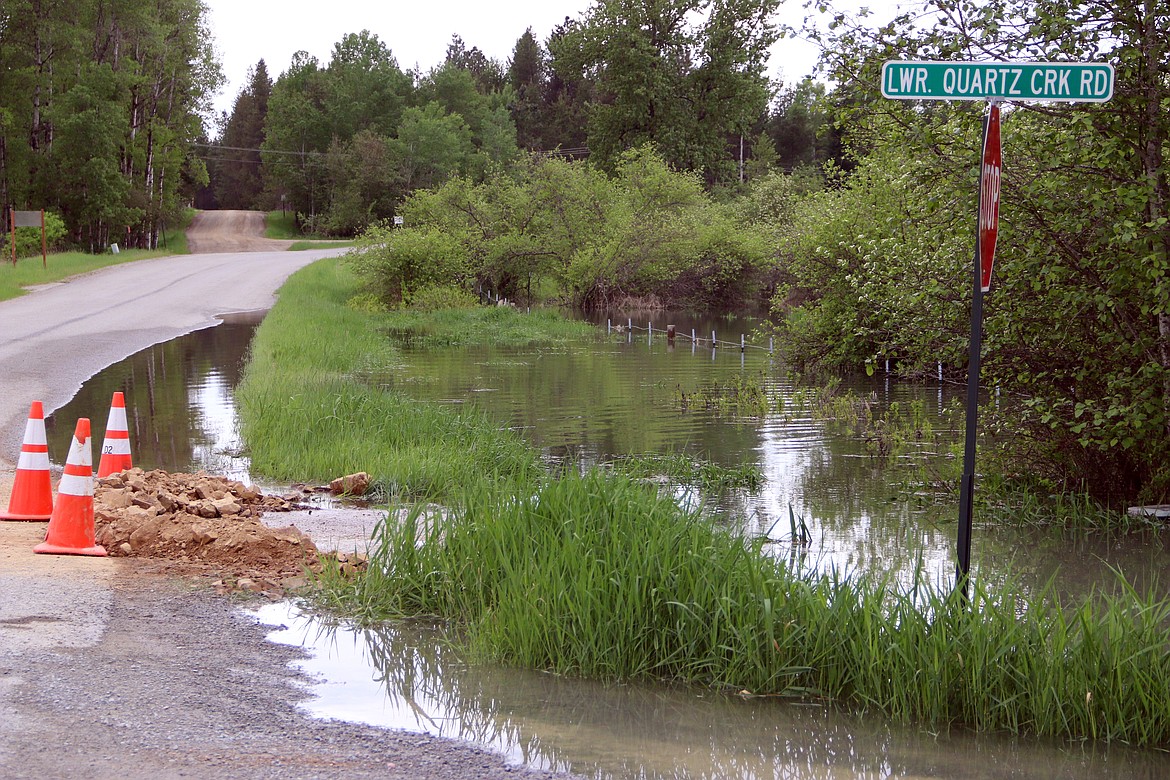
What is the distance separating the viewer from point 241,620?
6426mm

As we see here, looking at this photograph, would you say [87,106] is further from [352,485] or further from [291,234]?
[352,485]

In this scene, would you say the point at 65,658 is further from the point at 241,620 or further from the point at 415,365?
the point at 415,365

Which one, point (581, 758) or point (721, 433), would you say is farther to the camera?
point (721, 433)

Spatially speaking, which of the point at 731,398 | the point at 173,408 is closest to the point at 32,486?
the point at 173,408

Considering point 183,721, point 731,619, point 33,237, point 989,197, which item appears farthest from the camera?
point 33,237

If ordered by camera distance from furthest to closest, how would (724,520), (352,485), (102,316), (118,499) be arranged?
(102,316) < (352,485) < (724,520) < (118,499)

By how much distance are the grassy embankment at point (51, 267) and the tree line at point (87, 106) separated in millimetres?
3334

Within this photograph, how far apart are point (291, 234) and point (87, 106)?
3340 cm

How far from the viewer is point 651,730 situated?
504 cm

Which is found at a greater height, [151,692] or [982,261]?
[982,261]

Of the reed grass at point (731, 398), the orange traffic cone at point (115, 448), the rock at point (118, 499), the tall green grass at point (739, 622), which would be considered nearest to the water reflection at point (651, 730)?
the tall green grass at point (739, 622)

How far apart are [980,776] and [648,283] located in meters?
41.6

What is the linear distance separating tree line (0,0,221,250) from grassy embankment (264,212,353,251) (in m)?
12.0

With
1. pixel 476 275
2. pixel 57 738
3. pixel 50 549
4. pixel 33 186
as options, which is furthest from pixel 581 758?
pixel 33 186
